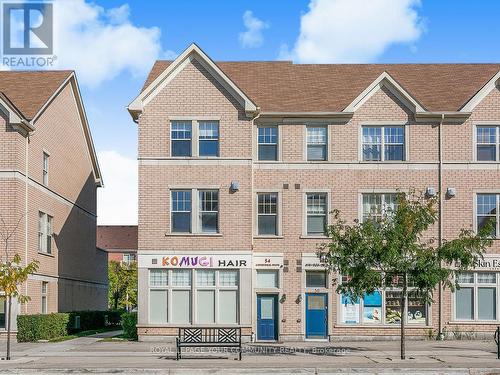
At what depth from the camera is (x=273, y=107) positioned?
1446 inches

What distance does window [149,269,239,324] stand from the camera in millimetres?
34688

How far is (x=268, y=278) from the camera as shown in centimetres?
3584

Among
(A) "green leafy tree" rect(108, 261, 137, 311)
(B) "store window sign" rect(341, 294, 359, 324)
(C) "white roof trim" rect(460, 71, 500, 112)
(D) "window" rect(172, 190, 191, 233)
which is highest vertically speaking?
(C) "white roof trim" rect(460, 71, 500, 112)

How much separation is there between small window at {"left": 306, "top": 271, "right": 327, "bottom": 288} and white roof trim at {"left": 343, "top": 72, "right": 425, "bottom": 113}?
743cm

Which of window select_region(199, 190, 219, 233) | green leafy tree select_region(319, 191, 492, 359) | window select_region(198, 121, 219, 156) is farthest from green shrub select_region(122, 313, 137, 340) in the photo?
green leafy tree select_region(319, 191, 492, 359)

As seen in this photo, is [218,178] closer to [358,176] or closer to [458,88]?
[358,176]

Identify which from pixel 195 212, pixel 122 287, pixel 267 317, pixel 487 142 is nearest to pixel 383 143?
pixel 487 142

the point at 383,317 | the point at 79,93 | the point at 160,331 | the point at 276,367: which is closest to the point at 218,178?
the point at 160,331

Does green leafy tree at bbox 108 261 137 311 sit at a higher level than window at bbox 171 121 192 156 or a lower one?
lower

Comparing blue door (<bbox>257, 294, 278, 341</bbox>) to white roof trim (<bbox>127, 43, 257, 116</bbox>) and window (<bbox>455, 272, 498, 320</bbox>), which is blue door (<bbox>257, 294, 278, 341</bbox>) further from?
white roof trim (<bbox>127, 43, 257, 116</bbox>)

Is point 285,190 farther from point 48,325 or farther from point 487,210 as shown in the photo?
point 48,325

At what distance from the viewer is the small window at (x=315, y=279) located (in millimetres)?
35906

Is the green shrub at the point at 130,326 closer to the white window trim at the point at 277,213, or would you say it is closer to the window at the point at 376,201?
the white window trim at the point at 277,213

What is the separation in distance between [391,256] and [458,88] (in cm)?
1560
